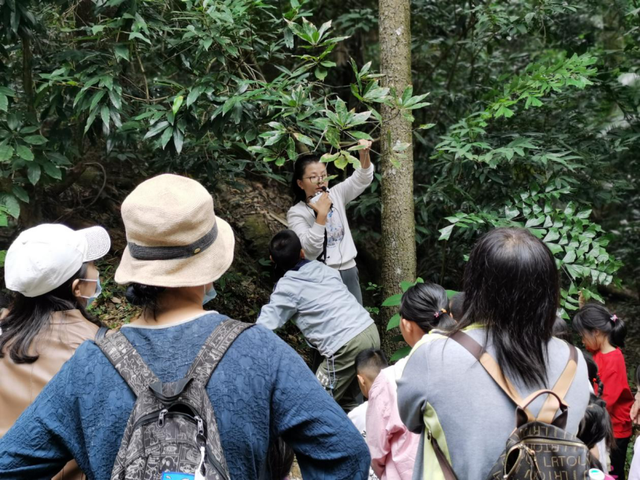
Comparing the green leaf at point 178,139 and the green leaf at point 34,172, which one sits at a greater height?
the green leaf at point 178,139

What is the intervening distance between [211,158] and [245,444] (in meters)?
4.27

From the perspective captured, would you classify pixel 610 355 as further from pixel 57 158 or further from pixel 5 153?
pixel 5 153

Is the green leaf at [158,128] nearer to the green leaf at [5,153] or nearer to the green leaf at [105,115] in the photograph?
the green leaf at [105,115]

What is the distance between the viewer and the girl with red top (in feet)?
15.2

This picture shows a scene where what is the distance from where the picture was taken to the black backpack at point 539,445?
1.77 meters

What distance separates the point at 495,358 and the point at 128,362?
1.03m

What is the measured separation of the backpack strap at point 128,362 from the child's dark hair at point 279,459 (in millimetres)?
433

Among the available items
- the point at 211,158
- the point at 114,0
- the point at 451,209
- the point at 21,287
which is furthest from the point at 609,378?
the point at 114,0

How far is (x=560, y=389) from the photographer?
1920mm

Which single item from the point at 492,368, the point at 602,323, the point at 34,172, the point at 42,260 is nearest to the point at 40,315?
Answer: the point at 42,260

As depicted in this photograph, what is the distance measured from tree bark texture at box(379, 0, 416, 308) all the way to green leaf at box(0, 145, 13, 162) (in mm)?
2838

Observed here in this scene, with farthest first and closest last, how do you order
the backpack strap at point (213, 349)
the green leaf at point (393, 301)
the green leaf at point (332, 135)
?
the green leaf at point (393, 301)
the green leaf at point (332, 135)
the backpack strap at point (213, 349)

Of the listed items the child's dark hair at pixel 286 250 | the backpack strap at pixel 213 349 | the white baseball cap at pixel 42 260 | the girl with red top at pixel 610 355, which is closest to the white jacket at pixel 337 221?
the child's dark hair at pixel 286 250

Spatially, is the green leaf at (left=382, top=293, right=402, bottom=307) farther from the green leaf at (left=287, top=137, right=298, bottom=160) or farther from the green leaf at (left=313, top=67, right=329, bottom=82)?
the green leaf at (left=313, top=67, right=329, bottom=82)
